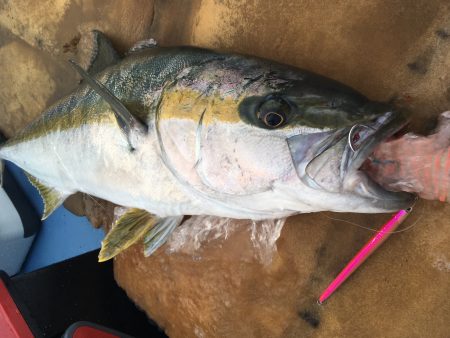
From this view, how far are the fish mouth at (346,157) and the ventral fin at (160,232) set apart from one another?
0.84m

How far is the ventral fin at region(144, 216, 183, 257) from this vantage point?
1.92 m

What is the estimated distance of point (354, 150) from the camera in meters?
1.19

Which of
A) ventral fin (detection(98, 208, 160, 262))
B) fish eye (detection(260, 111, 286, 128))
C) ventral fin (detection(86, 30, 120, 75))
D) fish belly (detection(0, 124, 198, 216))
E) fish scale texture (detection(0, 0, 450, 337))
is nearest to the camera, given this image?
fish eye (detection(260, 111, 286, 128))

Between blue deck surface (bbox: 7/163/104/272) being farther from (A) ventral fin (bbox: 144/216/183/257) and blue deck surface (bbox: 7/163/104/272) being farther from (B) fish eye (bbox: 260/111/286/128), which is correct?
(B) fish eye (bbox: 260/111/286/128)

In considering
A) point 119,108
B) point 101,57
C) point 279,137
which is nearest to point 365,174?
point 279,137

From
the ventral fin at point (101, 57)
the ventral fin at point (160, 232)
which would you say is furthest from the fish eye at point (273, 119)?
the ventral fin at point (101, 57)

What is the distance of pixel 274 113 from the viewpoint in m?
1.30

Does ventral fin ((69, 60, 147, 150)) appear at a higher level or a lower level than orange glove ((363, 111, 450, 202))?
higher

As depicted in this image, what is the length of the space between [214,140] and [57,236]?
8.44ft

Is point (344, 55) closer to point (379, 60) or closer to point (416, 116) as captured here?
point (379, 60)

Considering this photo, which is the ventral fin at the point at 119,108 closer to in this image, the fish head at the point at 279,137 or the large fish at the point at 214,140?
the large fish at the point at 214,140

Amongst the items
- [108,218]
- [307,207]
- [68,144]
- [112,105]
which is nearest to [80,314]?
[108,218]

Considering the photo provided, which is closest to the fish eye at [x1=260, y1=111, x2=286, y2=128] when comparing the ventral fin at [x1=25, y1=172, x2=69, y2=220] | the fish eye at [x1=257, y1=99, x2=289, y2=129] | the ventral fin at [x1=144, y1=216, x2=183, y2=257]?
the fish eye at [x1=257, y1=99, x2=289, y2=129]

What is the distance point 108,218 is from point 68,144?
2.41 feet
